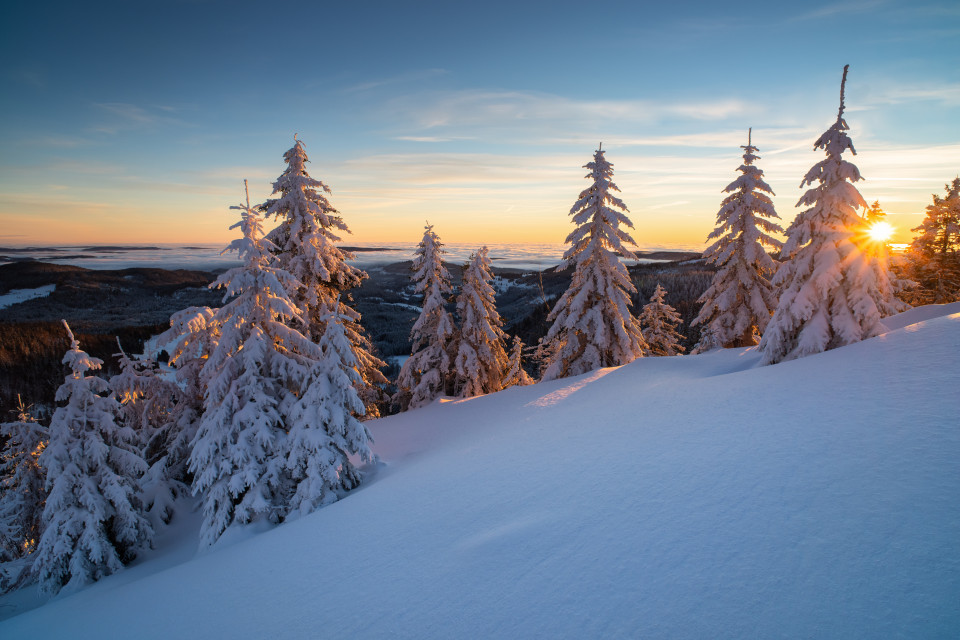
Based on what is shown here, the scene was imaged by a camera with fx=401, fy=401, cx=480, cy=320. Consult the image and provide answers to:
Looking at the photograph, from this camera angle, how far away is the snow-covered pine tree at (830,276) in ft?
37.3

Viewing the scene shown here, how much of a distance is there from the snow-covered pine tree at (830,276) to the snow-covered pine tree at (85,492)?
20443 millimetres

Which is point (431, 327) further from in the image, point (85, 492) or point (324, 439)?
point (85, 492)

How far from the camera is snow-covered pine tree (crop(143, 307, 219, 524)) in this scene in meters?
14.0

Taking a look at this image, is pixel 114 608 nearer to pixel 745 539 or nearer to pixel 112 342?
pixel 745 539

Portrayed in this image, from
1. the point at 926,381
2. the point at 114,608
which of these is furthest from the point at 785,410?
the point at 114,608

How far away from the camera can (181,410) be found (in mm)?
15398

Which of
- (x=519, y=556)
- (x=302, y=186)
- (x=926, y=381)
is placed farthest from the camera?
(x=302, y=186)

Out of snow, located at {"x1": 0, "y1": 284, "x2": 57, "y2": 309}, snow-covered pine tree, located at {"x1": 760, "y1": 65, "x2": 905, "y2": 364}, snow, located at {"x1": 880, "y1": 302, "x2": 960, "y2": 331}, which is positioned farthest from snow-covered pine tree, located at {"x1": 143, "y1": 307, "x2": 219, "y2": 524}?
snow, located at {"x1": 0, "y1": 284, "x2": 57, "y2": 309}

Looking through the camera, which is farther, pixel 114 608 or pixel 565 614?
pixel 114 608

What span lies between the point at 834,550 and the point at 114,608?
34.9ft

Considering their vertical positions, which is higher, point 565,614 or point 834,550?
point 834,550

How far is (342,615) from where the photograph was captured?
4434 millimetres

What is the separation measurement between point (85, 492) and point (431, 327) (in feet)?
50.8

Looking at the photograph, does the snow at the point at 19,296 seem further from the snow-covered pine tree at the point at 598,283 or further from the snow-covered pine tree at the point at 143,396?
the snow-covered pine tree at the point at 598,283
